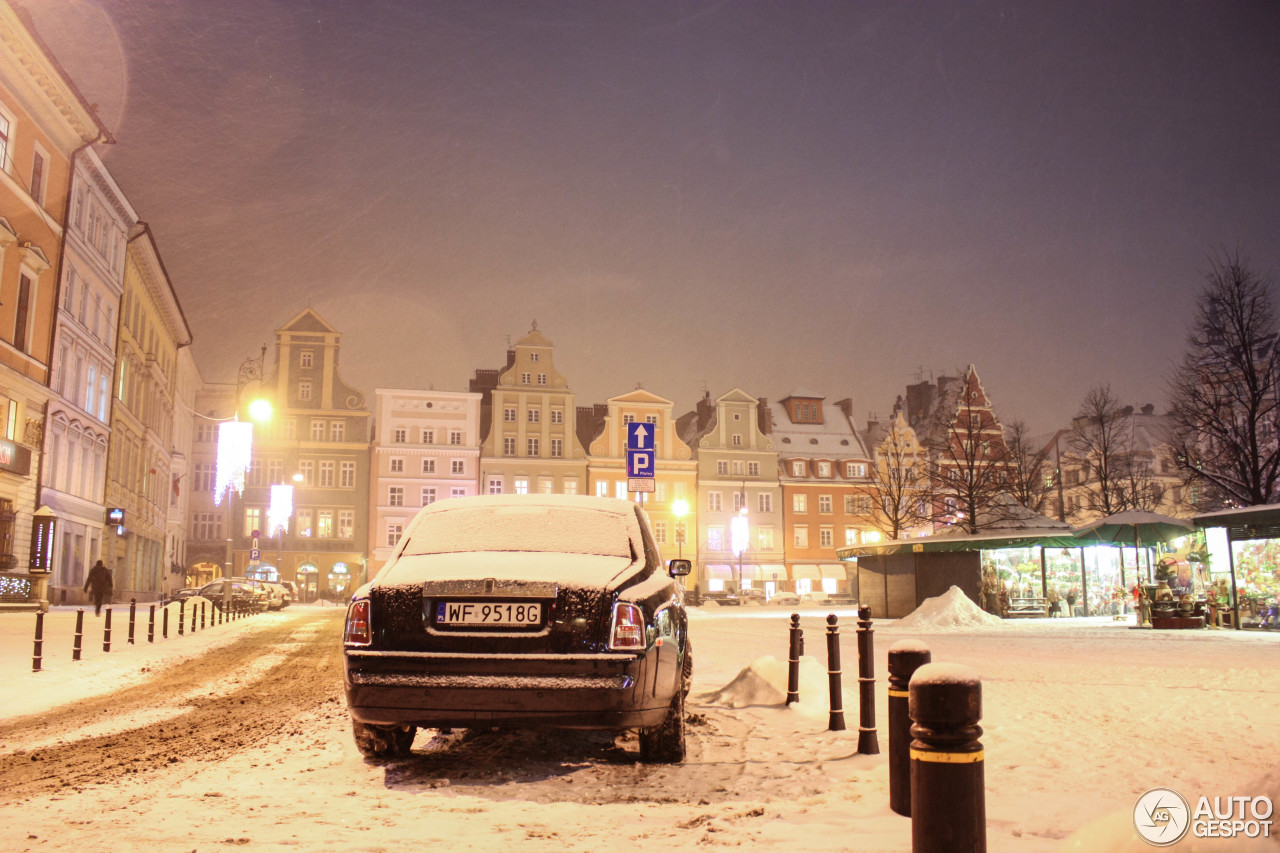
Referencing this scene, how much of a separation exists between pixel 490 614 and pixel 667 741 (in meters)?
1.50

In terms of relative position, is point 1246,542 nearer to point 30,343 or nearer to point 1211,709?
point 1211,709

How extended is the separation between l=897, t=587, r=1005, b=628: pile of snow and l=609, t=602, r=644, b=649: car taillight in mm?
22452

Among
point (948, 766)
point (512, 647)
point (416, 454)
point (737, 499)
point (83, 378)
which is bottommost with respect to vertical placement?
point (948, 766)

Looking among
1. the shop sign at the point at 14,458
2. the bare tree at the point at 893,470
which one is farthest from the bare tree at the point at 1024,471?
the shop sign at the point at 14,458

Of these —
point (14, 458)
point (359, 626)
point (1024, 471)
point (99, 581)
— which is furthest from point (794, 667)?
point (1024, 471)

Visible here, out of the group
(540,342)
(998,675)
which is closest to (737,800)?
(998,675)

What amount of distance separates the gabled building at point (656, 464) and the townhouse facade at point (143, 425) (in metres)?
26.6

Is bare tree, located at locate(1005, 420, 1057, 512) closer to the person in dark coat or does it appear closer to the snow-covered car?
the person in dark coat

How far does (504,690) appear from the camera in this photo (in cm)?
549

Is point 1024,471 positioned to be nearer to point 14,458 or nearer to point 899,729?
point 14,458

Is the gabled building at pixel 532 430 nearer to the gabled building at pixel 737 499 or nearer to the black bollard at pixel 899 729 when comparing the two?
the gabled building at pixel 737 499

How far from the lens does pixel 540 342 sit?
7031 cm

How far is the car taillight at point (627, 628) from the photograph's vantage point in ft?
18.4

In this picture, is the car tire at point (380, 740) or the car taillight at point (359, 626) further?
the car tire at point (380, 740)
